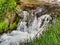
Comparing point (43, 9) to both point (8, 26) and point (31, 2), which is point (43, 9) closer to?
point (31, 2)

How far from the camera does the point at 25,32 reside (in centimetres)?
773

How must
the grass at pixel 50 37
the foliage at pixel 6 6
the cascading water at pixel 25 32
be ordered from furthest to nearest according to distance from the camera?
the foliage at pixel 6 6 → the cascading water at pixel 25 32 → the grass at pixel 50 37

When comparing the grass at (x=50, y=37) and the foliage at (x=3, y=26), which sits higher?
the foliage at (x=3, y=26)

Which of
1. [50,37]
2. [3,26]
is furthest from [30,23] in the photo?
[50,37]

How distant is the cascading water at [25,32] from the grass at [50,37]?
0.20 meters

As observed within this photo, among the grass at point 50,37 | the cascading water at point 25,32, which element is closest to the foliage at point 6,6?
the cascading water at point 25,32

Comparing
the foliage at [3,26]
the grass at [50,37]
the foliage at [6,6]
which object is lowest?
the grass at [50,37]

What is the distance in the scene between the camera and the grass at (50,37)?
274 inches

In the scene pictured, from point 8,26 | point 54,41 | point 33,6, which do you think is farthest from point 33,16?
point 54,41

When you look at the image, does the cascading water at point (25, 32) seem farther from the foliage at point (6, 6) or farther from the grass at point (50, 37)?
the foliage at point (6, 6)

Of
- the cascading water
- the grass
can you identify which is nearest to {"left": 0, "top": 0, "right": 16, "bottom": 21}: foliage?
the cascading water

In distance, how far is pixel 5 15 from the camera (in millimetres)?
8086

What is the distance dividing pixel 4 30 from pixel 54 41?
1525mm

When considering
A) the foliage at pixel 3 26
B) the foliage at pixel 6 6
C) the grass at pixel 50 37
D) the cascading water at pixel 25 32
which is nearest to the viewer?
the grass at pixel 50 37
